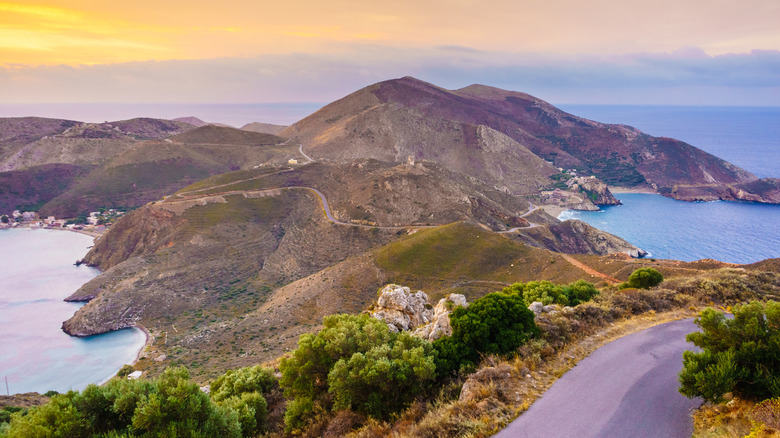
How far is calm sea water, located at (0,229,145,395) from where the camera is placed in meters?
47.0

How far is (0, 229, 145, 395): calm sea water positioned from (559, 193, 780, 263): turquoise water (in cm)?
11442

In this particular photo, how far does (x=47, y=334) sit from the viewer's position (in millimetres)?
56625

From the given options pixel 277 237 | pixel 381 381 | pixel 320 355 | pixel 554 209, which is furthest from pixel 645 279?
pixel 554 209

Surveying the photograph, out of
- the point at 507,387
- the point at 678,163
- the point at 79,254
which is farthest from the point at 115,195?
the point at 678,163

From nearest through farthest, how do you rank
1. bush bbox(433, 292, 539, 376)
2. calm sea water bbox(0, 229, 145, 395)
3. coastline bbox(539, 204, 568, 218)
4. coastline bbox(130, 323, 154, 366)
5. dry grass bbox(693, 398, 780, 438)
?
dry grass bbox(693, 398, 780, 438)
bush bbox(433, 292, 539, 376)
coastline bbox(130, 323, 154, 366)
calm sea water bbox(0, 229, 145, 395)
coastline bbox(539, 204, 568, 218)

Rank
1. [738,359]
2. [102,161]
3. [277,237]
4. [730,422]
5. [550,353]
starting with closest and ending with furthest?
[730,422], [738,359], [550,353], [277,237], [102,161]

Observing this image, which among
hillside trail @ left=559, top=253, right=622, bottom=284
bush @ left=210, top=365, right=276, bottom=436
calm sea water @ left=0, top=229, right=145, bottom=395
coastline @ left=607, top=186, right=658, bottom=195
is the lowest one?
calm sea water @ left=0, top=229, right=145, bottom=395

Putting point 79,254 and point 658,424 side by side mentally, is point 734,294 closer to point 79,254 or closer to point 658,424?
point 658,424

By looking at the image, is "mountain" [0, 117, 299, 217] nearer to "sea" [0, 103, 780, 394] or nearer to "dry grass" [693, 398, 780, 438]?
"sea" [0, 103, 780, 394]

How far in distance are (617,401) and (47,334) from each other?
77.7 m

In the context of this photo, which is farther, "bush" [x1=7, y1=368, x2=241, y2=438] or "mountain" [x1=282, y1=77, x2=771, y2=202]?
"mountain" [x1=282, y1=77, x2=771, y2=202]

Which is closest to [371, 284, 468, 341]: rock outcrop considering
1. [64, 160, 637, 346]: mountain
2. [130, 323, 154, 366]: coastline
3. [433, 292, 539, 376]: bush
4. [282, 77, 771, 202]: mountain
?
[433, 292, 539, 376]: bush

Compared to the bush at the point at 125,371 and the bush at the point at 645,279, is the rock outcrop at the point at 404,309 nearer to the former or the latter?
the bush at the point at 645,279

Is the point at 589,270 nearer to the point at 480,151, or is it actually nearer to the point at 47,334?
the point at 47,334
